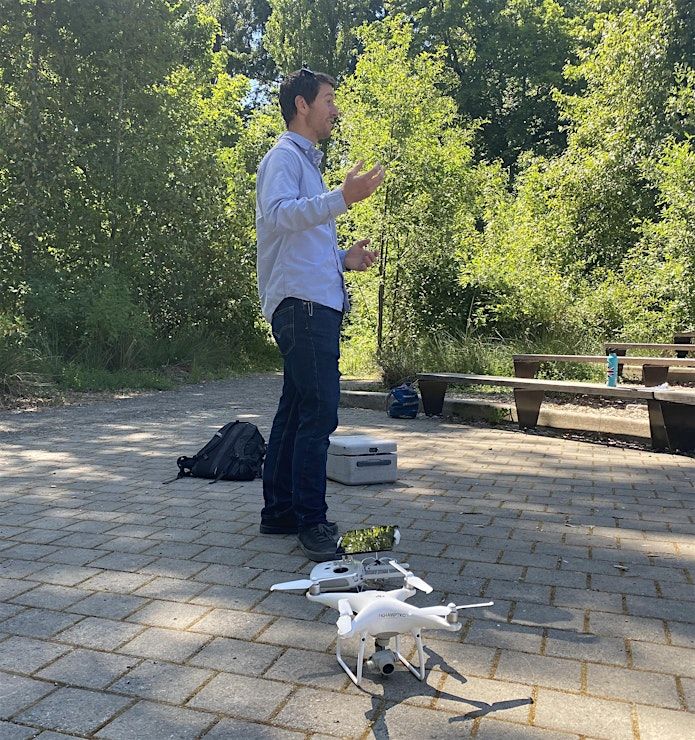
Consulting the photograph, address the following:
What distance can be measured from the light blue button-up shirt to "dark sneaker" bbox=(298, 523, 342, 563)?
3.33 ft

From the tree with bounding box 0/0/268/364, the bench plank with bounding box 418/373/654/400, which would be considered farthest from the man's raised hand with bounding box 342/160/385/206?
the tree with bounding box 0/0/268/364

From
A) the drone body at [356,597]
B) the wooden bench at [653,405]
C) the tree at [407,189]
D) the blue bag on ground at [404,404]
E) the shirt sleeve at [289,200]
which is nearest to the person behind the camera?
the drone body at [356,597]

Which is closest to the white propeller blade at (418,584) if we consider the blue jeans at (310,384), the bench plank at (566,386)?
the blue jeans at (310,384)

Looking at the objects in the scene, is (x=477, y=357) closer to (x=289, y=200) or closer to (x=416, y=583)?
(x=289, y=200)

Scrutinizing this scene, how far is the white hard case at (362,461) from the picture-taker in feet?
17.2

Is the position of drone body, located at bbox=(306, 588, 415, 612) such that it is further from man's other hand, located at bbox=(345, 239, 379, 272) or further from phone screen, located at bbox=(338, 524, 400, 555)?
man's other hand, located at bbox=(345, 239, 379, 272)

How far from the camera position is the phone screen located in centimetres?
316

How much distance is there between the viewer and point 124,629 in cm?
271

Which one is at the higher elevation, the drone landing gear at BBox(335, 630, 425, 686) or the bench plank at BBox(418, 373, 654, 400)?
the bench plank at BBox(418, 373, 654, 400)

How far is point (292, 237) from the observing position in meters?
3.49

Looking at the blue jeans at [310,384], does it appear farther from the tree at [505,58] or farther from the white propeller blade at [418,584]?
the tree at [505,58]

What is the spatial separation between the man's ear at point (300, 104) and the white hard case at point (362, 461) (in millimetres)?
2359

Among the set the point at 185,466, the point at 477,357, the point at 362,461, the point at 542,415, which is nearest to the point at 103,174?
the point at 477,357

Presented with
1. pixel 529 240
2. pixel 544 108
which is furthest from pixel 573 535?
pixel 544 108
